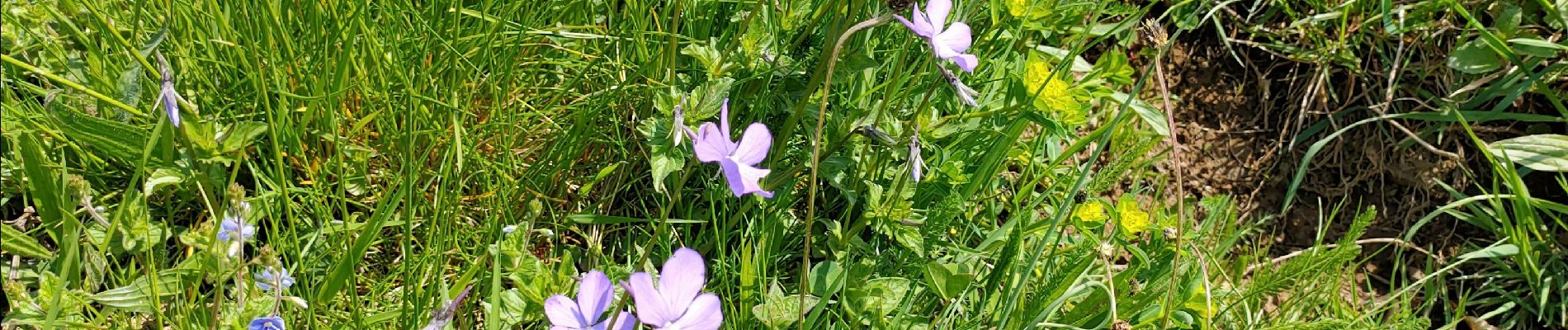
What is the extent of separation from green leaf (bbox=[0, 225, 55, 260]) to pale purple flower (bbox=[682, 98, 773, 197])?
1.15 meters

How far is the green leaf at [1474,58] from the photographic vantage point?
282cm

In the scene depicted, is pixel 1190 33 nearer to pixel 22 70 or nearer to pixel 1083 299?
pixel 1083 299

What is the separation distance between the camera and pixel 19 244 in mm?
1854

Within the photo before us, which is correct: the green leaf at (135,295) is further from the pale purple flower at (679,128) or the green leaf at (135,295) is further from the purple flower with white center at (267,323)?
the pale purple flower at (679,128)

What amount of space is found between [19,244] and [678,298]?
4.06 feet

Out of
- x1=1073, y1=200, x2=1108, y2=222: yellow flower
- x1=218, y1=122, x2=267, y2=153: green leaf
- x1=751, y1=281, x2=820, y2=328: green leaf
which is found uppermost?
x1=218, y1=122, x2=267, y2=153: green leaf

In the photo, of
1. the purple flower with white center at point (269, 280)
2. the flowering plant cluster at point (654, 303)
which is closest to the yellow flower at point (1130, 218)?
the flowering plant cluster at point (654, 303)

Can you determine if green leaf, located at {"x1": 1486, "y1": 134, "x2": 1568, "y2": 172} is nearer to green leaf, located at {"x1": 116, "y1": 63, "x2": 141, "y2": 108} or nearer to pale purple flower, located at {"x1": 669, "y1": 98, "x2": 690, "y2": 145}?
pale purple flower, located at {"x1": 669, "y1": 98, "x2": 690, "y2": 145}

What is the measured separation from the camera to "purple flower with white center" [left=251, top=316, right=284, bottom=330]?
159 cm

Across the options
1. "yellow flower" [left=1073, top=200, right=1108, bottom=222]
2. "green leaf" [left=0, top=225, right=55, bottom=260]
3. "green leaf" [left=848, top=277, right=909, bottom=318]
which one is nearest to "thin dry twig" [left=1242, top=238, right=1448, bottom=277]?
"yellow flower" [left=1073, top=200, right=1108, bottom=222]

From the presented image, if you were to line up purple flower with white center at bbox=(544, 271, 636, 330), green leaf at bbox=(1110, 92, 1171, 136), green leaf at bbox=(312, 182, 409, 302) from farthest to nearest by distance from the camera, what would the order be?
green leaf at bbox=(1110, 92, 1171, 136)
green leaf at bbox=(312, 182, 409, 302)
purple flower with white center at bbox=(544, 271, 636, 330)

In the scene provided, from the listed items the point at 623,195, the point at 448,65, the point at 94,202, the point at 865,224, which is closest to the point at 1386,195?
the point at 865,224

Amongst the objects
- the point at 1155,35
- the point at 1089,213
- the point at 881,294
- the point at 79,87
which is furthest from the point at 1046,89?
the point at 79,87

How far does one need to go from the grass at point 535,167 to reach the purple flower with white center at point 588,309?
15 centimetres
